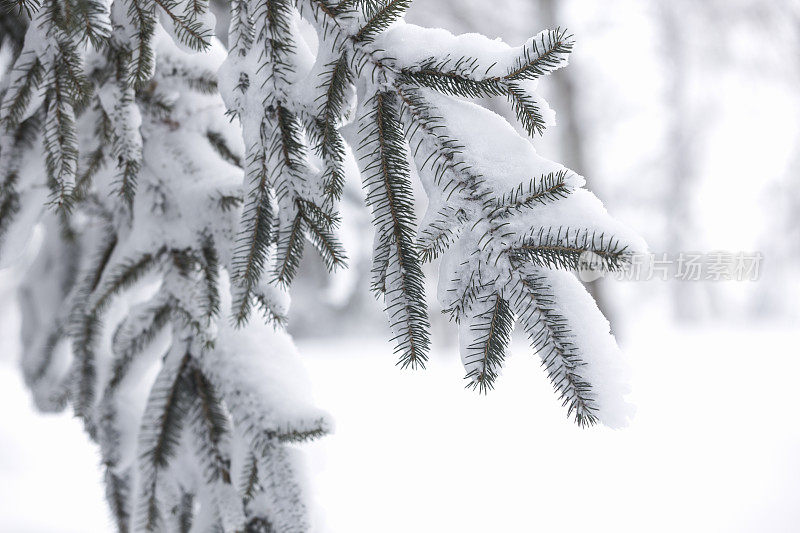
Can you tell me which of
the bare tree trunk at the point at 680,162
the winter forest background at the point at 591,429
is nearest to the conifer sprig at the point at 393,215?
the winter forest background at the point at 591,429

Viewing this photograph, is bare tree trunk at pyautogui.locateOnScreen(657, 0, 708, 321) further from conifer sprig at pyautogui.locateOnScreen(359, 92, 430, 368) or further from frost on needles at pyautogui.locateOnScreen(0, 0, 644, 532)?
conifer sprig at pyautogui.locateOnScreen(359, 92, 430, 368)

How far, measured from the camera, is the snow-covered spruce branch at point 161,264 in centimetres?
118

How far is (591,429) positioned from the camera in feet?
11.9

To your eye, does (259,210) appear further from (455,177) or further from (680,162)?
(680,162)

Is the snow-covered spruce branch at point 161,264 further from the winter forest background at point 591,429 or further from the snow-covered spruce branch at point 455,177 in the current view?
the snow-covered spruce branch at point 455,177

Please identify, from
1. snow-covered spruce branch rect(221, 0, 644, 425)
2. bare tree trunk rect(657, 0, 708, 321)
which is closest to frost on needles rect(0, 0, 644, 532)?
snow-covered spruce branch rect(221, 0, 644, 425)

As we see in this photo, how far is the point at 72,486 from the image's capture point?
345 cm

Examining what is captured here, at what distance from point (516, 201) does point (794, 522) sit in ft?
9.68

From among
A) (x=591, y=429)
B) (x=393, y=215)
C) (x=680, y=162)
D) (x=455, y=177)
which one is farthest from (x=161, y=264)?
(x=680, y=162)

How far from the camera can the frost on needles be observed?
33.3 inches

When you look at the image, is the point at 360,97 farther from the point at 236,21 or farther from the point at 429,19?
the point at 429,19

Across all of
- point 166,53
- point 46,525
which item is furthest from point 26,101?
point 46,525

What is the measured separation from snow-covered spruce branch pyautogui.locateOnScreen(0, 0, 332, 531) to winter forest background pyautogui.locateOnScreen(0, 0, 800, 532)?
0.50 feet

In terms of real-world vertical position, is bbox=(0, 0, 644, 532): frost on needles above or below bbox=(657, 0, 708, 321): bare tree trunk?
below
